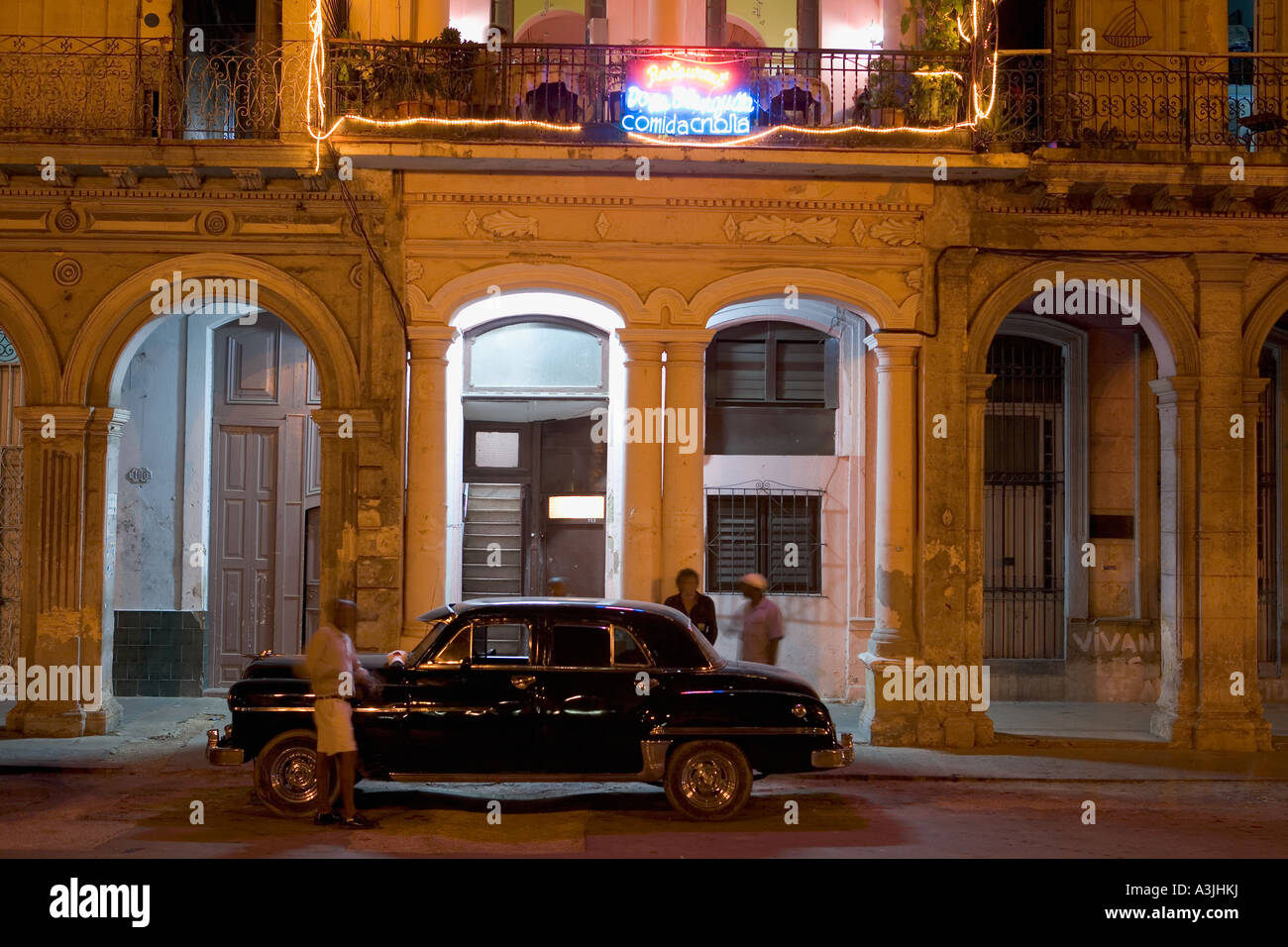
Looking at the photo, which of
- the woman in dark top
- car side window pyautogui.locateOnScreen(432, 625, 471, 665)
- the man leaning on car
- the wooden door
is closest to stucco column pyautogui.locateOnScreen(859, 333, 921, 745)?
the woman in dark top

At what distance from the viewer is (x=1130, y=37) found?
13.4 meters

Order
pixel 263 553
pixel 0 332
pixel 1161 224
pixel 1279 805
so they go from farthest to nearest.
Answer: pixel 263 553 → pixel 0 332 → pixel 1161 224 → pixel 1279 805

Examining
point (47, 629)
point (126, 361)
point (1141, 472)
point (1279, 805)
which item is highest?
point (126, 361)

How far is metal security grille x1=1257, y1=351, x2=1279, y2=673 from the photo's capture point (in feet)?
50.8

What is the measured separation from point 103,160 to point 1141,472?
11920 mm

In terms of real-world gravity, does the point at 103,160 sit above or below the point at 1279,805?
above

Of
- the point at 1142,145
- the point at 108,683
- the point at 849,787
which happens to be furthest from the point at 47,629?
the point at 1142,145

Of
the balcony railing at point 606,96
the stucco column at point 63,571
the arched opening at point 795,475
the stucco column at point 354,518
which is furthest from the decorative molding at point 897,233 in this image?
the stucco column at point 63,571

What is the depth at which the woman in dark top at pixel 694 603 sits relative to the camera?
11742mm

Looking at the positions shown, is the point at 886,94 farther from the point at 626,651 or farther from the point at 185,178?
the point at 185,178

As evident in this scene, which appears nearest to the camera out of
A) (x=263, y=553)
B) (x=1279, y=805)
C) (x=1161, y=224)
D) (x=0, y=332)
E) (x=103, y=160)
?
(x=1279, y=805)

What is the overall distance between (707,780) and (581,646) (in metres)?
1.32

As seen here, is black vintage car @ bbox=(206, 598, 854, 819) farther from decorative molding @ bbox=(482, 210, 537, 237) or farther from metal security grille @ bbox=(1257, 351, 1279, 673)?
metal security grille @ bbox=(1257, 351, 1279, 673)

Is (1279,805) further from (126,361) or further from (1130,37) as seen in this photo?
(126,361)
